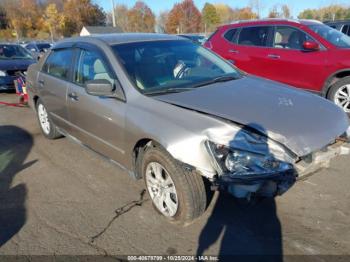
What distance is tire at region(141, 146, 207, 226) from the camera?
2775 millimetres

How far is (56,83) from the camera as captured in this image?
4.52m

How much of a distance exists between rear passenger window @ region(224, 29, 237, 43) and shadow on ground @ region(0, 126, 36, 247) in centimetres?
489

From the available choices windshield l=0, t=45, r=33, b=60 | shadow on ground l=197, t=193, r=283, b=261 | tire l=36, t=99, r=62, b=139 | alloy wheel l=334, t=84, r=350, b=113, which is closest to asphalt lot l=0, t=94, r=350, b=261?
shadow on ground l=197, t=193, r=283, b=261

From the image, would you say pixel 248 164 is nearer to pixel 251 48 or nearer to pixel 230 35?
pixel 251 48

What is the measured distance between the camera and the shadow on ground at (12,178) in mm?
3173

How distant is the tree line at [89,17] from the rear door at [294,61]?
6347 centimetres

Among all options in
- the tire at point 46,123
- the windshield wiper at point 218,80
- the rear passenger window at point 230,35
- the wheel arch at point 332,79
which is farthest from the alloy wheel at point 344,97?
the tire at point 46,123

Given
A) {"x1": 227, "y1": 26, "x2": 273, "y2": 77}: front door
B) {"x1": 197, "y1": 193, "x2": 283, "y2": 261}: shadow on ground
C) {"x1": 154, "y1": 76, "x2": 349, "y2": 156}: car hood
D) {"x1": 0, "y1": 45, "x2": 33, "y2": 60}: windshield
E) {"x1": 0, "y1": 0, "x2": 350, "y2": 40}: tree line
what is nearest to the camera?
{"x1": 154, "y1": 76, "x2": 349, "y2": 156}: car hood

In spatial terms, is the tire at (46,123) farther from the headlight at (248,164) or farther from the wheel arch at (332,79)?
the wheel arch at (332,79)

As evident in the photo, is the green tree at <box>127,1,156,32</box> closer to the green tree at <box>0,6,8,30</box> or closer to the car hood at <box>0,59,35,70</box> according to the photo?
the green tree at <box>0,6,8,30</box>

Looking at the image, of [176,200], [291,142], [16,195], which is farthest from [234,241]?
[16,195]

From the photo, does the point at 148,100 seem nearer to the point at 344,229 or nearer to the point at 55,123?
the point at 344,229

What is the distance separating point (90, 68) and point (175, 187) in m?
1.92

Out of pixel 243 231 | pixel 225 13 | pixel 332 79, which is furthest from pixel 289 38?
pixel 225 13
